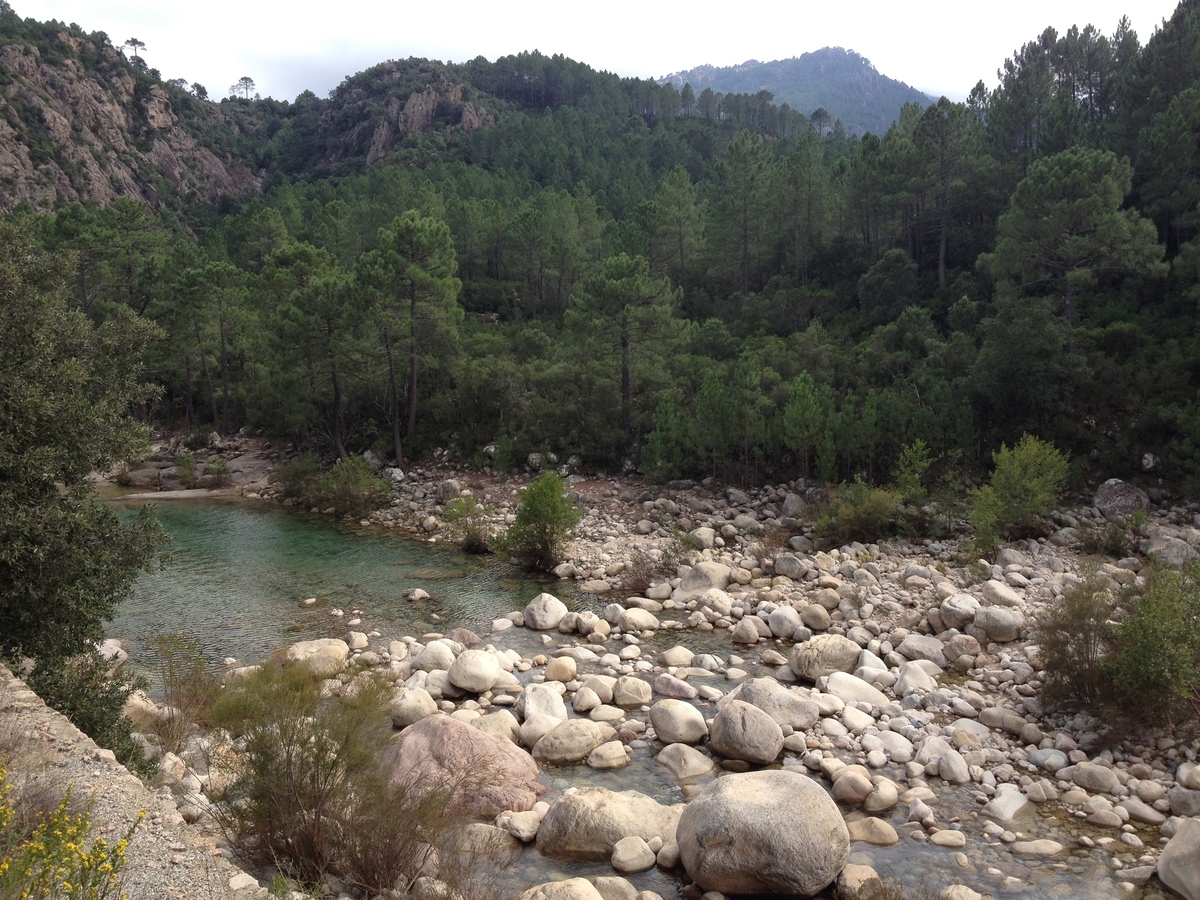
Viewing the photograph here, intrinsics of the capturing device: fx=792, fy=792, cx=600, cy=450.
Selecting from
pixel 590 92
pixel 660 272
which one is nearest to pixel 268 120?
pixel 590 92

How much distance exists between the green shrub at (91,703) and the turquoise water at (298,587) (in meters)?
4.47

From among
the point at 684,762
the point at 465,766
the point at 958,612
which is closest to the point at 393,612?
the point at 465,766

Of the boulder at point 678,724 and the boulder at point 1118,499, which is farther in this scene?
the boulder at point 1118,499

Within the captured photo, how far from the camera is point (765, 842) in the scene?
8.74 m

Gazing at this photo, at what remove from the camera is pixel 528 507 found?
72.4 feet

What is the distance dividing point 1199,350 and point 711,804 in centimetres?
2587

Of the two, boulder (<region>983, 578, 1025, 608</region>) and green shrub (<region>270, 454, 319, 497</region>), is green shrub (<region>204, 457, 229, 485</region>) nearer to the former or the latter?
green shrub (<region>270, 454, 319, 497</region>)

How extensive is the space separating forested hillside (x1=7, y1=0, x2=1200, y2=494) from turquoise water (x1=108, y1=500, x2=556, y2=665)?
325 inches

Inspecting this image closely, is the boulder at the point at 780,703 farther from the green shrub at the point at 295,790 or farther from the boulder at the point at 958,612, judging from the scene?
the green shrub at the point at 295,790

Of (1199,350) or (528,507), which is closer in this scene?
(528,507)

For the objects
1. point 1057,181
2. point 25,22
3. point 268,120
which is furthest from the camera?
point 268,120

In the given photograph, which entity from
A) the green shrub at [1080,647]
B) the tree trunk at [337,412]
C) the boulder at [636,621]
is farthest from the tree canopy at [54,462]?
the tree trunk at [337,412]

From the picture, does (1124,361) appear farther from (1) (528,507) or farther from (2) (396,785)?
(2) (396,785)

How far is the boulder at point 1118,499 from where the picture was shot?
23.0m
